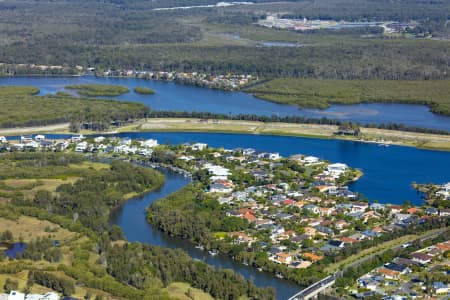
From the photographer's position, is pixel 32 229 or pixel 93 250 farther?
pixel 32 229

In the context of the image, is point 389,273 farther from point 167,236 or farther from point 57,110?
point 57,110

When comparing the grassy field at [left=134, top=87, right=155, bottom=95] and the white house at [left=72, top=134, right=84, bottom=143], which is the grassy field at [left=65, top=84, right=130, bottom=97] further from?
the white house at [left=72, top=134, right=84, bottom=143]

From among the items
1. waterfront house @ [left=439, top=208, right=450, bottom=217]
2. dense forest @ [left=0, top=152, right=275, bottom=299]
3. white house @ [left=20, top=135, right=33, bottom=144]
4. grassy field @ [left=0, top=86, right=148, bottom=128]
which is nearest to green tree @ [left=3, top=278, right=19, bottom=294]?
dense forest @ [left=0, top=152, right=275, bottom=299]

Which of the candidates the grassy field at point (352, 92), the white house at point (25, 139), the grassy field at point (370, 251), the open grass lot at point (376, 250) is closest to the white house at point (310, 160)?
the open grass lot at point (376, 250)

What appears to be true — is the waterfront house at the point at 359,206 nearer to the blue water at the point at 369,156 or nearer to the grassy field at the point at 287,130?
the blue water at the point at 369,156

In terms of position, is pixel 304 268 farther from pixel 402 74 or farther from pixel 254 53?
pixel 254 53

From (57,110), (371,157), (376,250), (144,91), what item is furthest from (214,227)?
(144,91)
